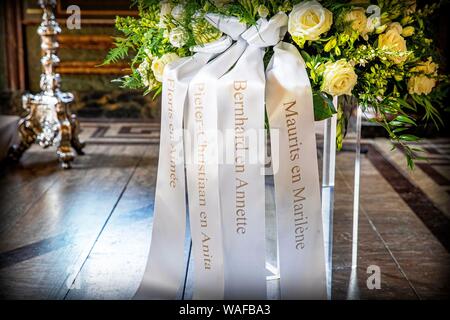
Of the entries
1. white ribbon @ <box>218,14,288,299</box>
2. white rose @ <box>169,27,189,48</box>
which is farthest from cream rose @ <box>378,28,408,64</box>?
white rose @ <box>169,27,189,48</box>

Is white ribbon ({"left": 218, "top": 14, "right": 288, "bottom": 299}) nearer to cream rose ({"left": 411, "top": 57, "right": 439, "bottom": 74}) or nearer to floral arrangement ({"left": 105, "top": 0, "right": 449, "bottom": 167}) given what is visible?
floral arrangement ({"left": 105, "top": 0, "right": 449, "bottom": 167})

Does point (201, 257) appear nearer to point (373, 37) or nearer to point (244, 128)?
point (244, 128)

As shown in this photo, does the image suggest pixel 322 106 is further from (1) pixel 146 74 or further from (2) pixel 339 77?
(1) pixel 146 74

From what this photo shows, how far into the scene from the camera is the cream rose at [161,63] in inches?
75.7

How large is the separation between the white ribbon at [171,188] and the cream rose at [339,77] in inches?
11.6

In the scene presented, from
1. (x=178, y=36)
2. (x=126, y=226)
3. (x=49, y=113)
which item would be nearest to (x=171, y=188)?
(x=178, y=36)

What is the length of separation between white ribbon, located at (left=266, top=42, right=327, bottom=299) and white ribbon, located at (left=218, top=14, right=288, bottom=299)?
0.15 ft

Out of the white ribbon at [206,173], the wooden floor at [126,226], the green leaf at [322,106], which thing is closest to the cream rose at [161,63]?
the white ribbon at [206,173]

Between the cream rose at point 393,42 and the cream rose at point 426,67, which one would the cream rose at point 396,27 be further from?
the cream rose at point 426,67

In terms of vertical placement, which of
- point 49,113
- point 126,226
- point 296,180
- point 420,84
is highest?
point 420,84

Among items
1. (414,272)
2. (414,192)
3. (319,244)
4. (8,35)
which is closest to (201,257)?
(319,244)

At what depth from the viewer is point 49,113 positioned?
420 cm

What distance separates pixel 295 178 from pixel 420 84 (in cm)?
45

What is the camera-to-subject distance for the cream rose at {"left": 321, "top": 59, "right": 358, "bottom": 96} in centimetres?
172
